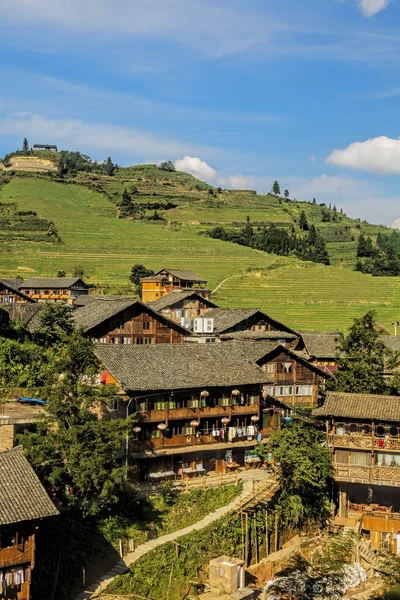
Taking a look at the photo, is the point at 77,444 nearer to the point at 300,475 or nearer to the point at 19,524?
the point at 19,524

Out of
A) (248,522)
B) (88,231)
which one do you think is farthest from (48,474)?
(88,231)

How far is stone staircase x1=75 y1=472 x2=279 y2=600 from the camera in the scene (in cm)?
3017

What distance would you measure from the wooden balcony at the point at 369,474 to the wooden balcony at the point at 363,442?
1093mm

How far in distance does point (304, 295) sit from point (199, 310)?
32.4 m

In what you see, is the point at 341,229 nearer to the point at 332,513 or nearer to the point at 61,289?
the point at 61,289

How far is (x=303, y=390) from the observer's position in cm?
5647

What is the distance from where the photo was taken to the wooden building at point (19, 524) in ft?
87.8

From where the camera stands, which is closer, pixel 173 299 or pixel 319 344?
pixel 319 344

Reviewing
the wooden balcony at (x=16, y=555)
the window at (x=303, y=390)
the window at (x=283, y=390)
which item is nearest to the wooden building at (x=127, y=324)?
the window at (x=283, y=390)

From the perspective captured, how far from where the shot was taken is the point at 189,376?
41312 millimetres

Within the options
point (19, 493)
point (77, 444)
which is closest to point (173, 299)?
point (77, 444)

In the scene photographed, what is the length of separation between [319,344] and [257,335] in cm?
740

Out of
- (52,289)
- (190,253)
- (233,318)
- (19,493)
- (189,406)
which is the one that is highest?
(190,253)

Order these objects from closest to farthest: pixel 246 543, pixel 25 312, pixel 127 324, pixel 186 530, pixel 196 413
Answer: pixel 186 530 < pixel 246 543 < pixel 196 413 < pixel 127 324 < pixel 25 312
